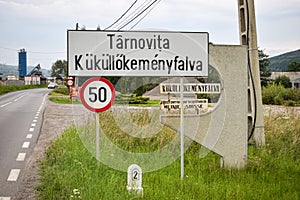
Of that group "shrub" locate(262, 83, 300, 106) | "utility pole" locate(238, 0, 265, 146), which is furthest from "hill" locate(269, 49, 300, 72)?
"utility pole" locate(238, 0, 265, 146)

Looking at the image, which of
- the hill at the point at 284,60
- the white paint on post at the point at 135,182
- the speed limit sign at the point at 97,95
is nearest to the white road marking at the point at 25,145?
the speed limit sign at the point at 97,95

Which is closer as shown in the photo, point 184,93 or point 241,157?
point 184,93

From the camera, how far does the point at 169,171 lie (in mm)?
6746

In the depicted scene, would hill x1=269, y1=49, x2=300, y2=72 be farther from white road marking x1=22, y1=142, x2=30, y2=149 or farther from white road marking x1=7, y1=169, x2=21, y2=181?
white road marking x1=7, y1=169, x2=21, y2=181

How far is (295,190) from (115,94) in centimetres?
301

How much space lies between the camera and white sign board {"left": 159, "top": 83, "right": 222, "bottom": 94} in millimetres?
6582

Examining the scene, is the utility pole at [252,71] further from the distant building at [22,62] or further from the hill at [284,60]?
the distant building at [22,62]

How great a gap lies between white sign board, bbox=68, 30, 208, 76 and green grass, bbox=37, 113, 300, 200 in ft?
5.10

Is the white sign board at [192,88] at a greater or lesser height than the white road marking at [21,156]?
greater

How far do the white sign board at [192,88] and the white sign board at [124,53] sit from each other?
341mm

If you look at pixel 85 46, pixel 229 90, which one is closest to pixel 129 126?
pixel 229 90

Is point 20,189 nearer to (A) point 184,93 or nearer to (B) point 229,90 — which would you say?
(A) point 184,93

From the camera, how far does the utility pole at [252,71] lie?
8.44m

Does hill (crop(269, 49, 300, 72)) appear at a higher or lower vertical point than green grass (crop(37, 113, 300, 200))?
higher
